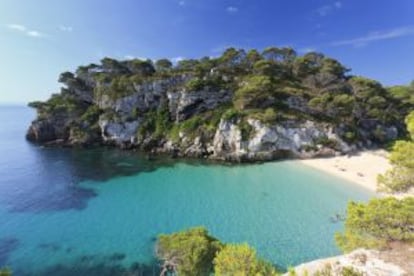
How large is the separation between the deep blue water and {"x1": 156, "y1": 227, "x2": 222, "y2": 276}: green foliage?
4.71m

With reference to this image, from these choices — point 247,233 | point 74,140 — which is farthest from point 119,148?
point 247,233

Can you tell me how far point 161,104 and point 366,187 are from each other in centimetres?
3922

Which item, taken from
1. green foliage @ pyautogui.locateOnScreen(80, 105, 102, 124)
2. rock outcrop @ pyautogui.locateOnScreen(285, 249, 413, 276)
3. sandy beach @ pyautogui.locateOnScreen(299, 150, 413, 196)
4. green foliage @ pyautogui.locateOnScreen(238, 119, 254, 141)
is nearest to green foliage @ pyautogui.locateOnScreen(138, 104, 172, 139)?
green foliage @ pyautogui.locateOnScreen(80, 105, 102, 124)

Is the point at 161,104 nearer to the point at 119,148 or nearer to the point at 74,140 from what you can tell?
the point at 119,148

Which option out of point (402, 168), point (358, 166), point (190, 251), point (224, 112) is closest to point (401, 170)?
point (402, 168)

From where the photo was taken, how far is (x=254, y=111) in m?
42.1

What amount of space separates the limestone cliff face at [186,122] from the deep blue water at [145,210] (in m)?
5.33

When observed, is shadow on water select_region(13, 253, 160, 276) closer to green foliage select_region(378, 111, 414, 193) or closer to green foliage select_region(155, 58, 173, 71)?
green foliage select_region(378, 111, 414, 193)

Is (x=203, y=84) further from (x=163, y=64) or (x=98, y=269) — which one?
(x=98, y=269)

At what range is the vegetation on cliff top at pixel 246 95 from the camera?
4269cm

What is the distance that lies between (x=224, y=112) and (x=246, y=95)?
518cm

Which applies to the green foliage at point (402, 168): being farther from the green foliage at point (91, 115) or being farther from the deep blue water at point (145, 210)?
the green foliage at point (91, 115)

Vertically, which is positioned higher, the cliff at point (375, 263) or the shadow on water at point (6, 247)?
the cliff at point (375, 263)

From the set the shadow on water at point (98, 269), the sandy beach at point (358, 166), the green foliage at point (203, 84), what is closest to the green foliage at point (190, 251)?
the shadow on water at point (98, 269)
